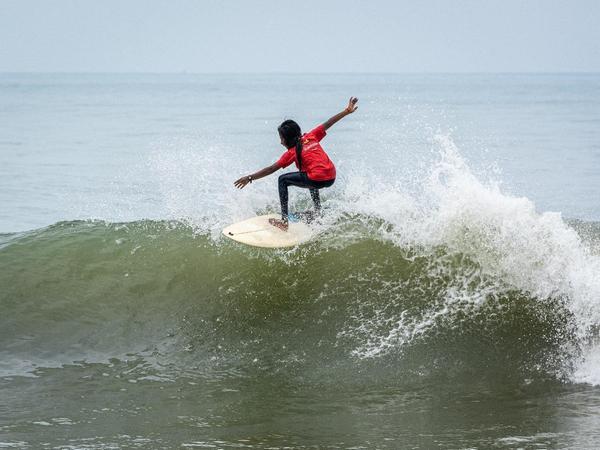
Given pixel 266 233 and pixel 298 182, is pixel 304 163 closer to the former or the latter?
pixel 298 182

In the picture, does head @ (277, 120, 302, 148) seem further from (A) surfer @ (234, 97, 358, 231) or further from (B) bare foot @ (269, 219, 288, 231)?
(B) bare foot @ (269, 219, 288, 231)

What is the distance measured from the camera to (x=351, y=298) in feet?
27.9

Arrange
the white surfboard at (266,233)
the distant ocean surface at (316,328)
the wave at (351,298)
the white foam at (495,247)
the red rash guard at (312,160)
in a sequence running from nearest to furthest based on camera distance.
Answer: the distant ocean surface at (316,328) → the wave at (351,298) → the white foam at (495,247) → the red rash guard at (312,160) → the white surfboard at (266,233)

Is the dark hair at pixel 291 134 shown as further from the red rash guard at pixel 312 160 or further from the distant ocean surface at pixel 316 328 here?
the distant ocean surface at pixel 316 328

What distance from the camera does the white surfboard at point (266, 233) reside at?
9.02 metres

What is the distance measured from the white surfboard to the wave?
7.3 inches

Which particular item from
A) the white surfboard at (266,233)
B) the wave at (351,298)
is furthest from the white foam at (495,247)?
the white surfboard at (266,233)

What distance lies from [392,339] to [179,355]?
2009 millimetres

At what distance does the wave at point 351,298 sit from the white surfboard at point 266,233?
0.61ft

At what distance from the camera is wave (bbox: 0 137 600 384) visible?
775cm

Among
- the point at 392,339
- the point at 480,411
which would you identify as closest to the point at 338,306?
the point at 392,339

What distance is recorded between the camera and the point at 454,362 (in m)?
7.60

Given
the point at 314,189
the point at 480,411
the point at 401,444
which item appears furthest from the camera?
the point at 314,189

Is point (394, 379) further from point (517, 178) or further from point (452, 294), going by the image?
point (517, 178)
